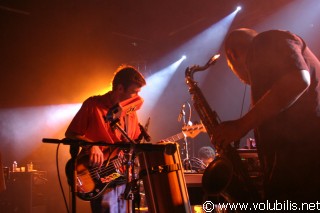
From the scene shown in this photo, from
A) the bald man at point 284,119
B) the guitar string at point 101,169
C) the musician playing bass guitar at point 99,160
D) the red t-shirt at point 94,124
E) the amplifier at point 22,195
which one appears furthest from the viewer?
the amplifier at point 22,195

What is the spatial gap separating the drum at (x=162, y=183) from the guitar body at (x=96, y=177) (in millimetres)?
830

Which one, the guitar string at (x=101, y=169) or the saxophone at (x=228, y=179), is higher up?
the guitar string at (x=101, y=169)

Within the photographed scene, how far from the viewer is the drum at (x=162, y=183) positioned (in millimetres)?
3037

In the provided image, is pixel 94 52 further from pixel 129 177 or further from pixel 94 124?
pixel 129 177

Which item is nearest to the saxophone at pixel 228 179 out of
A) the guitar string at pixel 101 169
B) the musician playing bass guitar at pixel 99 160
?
the musician playing bass guitar at pixel 99 160

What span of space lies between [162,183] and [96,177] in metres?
1.12

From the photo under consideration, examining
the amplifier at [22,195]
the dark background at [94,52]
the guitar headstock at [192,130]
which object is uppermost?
the dark background at [94,52]

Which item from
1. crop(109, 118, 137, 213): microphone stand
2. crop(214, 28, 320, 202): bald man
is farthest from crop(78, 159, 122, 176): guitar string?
crop(214, 28, 320, 202): bald man

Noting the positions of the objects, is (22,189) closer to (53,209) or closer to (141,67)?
(53,209)

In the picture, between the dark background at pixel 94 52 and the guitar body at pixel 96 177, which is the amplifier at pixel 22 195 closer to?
the dark background at pixel 94 52

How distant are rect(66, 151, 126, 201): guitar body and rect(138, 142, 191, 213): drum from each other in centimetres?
83

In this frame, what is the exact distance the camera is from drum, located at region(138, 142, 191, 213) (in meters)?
3.04

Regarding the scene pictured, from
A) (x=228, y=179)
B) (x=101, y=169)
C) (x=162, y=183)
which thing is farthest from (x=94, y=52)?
(x=228, y=179)

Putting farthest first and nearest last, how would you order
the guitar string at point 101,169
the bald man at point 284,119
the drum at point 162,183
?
1. the guitar string at point 101,169
2. the drum at point 162,183
3. the bald man at point 284,119
